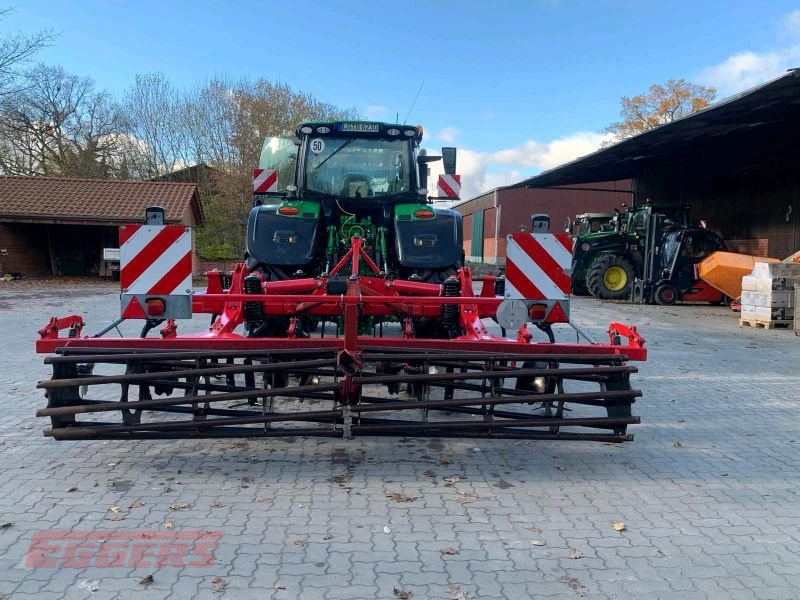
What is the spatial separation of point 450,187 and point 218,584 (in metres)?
5.61

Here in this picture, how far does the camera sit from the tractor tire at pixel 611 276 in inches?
710

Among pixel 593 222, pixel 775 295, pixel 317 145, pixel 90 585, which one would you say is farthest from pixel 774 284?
pixel 90 585

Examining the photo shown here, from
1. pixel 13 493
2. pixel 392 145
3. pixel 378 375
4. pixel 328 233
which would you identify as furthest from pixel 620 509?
pixel 392 145

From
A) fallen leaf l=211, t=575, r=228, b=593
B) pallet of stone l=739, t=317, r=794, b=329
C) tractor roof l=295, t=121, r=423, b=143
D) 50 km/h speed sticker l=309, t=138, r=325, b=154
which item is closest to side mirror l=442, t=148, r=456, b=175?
tractor roof l=295, t=121, r=423, b=143

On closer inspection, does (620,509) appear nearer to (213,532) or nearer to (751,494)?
(751,494)

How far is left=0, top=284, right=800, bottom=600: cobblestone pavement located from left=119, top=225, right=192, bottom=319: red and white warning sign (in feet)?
3.59

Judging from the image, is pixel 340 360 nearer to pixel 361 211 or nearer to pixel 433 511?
pixel 433 511

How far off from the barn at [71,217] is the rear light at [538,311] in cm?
1984

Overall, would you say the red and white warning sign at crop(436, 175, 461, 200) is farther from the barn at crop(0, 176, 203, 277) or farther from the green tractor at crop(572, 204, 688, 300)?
the barn at crop(0, 176, 203, 277)

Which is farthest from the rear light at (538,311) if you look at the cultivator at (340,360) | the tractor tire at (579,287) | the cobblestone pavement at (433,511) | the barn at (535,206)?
the barn at (535,206)

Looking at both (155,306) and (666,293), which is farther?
(666,293)

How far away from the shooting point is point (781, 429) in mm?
5641

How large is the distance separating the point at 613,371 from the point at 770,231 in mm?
16997

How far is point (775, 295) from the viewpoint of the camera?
12.6 meters
